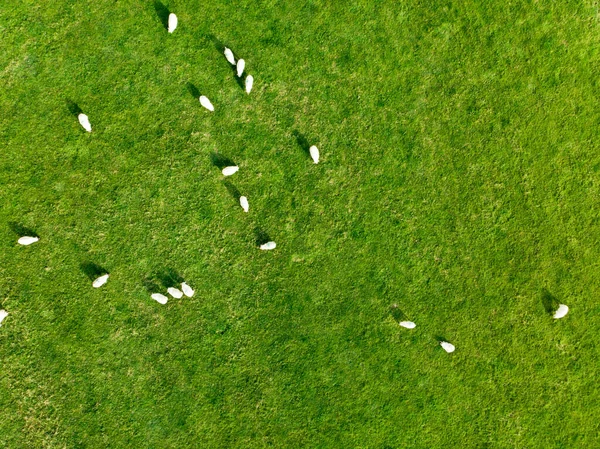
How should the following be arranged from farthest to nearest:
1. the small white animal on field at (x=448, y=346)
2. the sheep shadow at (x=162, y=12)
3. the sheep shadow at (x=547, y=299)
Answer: the sheep shadow at (x=547, y=299)
the small white animal on field at (x=448, y=346)
the sheep shadow at (x=162, y=12)

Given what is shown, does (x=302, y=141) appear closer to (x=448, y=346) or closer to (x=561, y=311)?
(x=448, y=346)

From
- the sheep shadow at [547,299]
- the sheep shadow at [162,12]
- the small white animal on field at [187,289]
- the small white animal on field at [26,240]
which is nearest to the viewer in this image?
the small white animal on field at [26,240]

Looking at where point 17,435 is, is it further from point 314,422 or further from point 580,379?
point 580,379

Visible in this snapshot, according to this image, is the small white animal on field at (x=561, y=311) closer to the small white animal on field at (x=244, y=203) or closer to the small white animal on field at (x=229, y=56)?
the small white animal on field at (x=244, y=203)

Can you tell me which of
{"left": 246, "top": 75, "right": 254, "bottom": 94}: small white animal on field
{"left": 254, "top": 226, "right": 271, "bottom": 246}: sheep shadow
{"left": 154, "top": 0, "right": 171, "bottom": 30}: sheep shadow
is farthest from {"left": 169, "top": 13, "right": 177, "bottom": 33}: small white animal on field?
{"left": 254, "top": 226, "right": 271, "bottom": 246}: sheep shadow

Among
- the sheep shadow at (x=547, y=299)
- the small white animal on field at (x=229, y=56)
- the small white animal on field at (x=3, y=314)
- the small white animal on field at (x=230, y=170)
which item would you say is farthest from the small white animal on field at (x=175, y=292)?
the sheep shadow at (x=547, y=299)

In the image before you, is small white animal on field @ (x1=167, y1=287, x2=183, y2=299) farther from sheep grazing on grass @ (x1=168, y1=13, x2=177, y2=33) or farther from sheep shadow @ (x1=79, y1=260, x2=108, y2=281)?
sheep grazing on grass @ (x1=168, y1=13, x2=177, y2=33)
